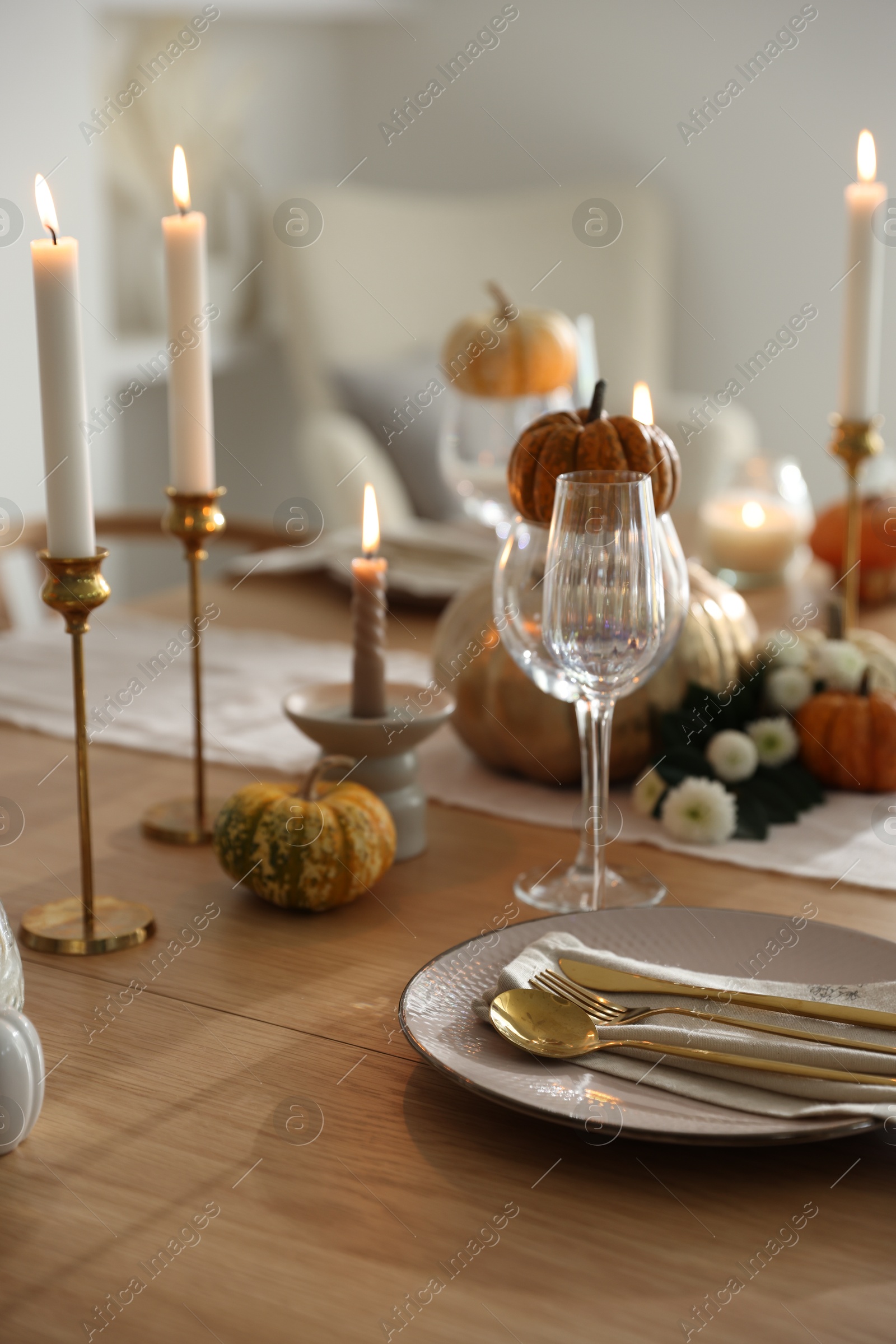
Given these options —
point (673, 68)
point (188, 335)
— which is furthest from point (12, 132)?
point (188, 335)

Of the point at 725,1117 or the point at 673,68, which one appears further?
the point at 673,68

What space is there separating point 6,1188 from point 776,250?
3.45m

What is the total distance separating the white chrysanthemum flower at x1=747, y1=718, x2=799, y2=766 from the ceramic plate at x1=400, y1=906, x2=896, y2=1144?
0.88 feet

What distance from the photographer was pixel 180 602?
1615mm

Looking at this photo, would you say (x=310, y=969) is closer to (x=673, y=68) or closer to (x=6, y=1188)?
(x=6, y=1188)

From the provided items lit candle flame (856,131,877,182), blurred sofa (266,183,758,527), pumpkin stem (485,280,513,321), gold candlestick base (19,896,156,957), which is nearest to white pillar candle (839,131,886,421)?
lit candle flame (856,131,877,182)

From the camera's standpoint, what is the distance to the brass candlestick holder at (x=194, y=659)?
94 centimetres

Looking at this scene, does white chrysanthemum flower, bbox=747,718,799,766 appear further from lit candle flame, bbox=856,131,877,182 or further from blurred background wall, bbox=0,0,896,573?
blurred background wall, bbox=0,0,896,573

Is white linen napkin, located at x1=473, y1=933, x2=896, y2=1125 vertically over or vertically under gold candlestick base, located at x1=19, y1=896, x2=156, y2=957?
over

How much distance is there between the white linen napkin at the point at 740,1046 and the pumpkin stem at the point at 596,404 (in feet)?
1.14

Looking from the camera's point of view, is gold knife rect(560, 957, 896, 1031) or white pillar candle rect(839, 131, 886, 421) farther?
white pillar candle rect(839, 131, 886, 421)

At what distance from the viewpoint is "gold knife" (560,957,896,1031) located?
636mm

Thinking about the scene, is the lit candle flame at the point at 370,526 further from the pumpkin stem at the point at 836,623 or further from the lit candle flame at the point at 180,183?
the pumpkin stem at the point at 836,623

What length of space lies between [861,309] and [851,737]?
0.42 metres
